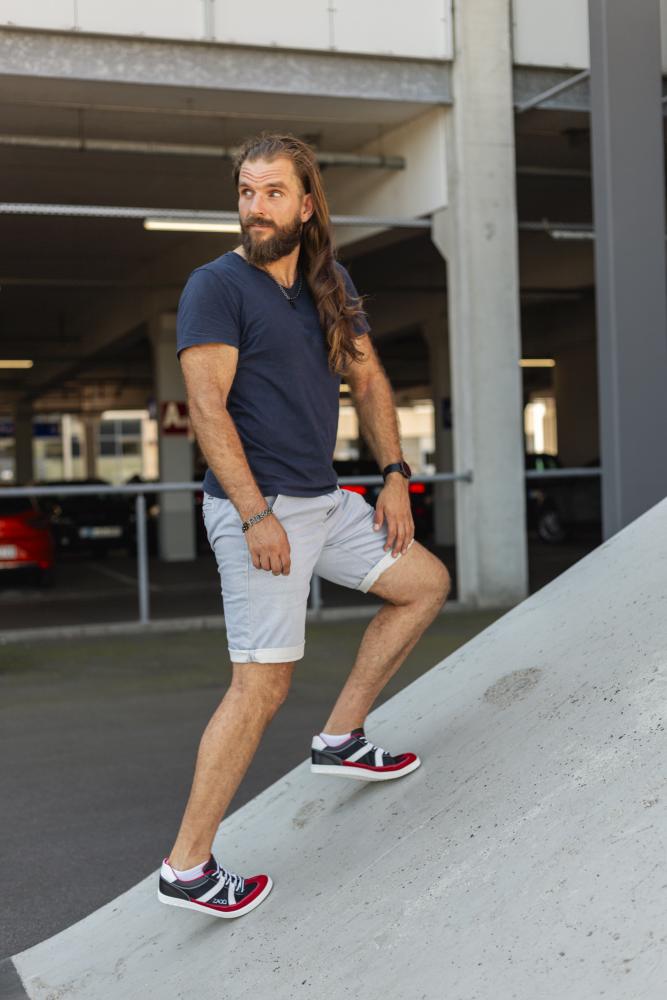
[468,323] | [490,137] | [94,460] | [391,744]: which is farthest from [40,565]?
[94,460]

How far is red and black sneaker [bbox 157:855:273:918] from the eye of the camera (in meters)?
2.99

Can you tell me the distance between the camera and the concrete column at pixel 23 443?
41406 mm

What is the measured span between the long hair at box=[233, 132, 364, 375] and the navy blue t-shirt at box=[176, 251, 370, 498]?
1.9 inches

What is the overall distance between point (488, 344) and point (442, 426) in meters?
11.1

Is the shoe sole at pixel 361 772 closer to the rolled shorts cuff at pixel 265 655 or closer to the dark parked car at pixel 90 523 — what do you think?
the rolled shorts cuff at pixel 265 655

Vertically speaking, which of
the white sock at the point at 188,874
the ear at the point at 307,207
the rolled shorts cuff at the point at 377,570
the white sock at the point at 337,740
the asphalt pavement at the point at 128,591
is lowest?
the asphalt pavement at the point at 128,591

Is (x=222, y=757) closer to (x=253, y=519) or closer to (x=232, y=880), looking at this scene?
(x=232, y=880)

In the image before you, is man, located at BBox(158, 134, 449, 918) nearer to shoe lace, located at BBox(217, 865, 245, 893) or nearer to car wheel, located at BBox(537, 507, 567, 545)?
shoe lace, located at BBox(217, 865, 245, 893)

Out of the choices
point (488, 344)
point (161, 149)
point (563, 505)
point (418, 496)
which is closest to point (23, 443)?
point (418, 496)

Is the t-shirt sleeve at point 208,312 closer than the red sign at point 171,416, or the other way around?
the t-shirt sleeve at point 208,312

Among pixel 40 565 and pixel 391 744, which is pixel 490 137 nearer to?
pixel 40 565

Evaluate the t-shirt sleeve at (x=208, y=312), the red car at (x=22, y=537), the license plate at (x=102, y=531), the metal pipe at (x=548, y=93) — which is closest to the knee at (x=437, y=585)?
the t-shirt sleeve at (x=208, y=312)

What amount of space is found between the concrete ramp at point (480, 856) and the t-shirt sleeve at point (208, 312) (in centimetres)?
128

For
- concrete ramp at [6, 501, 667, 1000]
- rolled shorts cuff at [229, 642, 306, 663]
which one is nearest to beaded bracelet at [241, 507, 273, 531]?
rolled shorts cuff at [229, 642, 306, 663]
